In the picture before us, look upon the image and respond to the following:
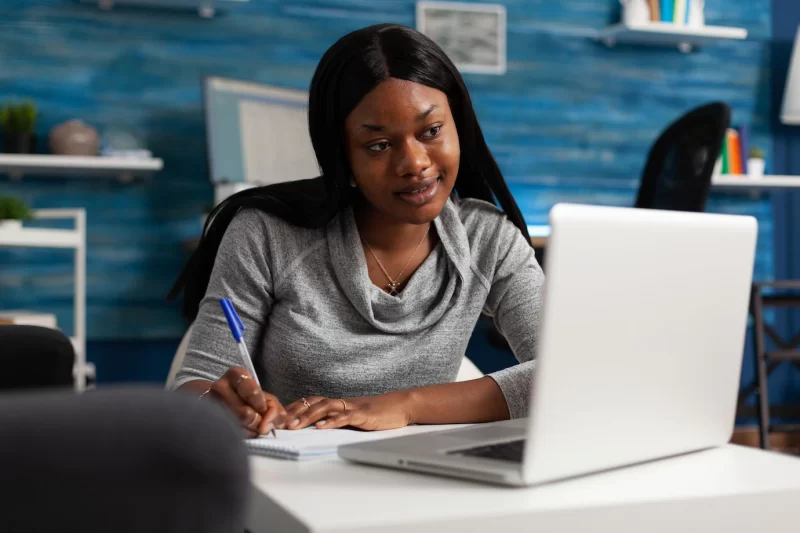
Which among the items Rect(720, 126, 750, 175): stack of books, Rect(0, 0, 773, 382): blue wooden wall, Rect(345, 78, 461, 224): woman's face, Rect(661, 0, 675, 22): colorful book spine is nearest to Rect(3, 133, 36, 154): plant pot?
Rect(0, 0, 773, 382): blue wooden wall

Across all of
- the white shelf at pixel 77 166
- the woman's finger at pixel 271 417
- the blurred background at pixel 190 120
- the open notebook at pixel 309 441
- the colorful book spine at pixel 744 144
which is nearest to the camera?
the open notebook at pixel 309 441

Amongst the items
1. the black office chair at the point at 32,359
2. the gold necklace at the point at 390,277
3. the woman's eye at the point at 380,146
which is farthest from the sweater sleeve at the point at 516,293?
the black office chair at the point at 32,359

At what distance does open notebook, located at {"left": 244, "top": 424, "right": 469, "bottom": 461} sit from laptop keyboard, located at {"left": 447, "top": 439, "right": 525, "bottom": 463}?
132 millimetres

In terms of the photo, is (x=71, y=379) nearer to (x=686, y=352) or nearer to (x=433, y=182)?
(x=433, y=182)

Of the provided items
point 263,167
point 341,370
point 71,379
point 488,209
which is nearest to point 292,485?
point 71,379

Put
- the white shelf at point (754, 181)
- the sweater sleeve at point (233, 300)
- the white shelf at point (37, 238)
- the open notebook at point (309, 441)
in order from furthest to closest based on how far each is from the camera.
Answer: the white shelf at point (754, 181) → the white shelf at point (37, 238) → the sweater sleeve at point (233, 300) → the open notebook at point (309, 441)

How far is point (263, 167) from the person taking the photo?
350 cm

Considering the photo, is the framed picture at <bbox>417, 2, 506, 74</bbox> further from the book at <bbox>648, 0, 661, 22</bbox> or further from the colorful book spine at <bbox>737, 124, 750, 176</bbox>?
the colorful book spine at <bbox>737, 124, 750, 176</bbox>

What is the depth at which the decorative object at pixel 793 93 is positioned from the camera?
161 inches

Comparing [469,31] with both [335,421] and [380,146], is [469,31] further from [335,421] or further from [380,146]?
[335,421]

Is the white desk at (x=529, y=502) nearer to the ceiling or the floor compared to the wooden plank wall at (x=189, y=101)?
nearer to the floor

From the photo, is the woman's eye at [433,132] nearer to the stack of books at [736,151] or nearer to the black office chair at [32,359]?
the black office chair at [32,359]

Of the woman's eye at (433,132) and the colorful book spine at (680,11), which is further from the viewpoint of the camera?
the colorful book spine at (680,11)

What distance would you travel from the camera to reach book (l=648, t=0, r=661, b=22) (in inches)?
157
